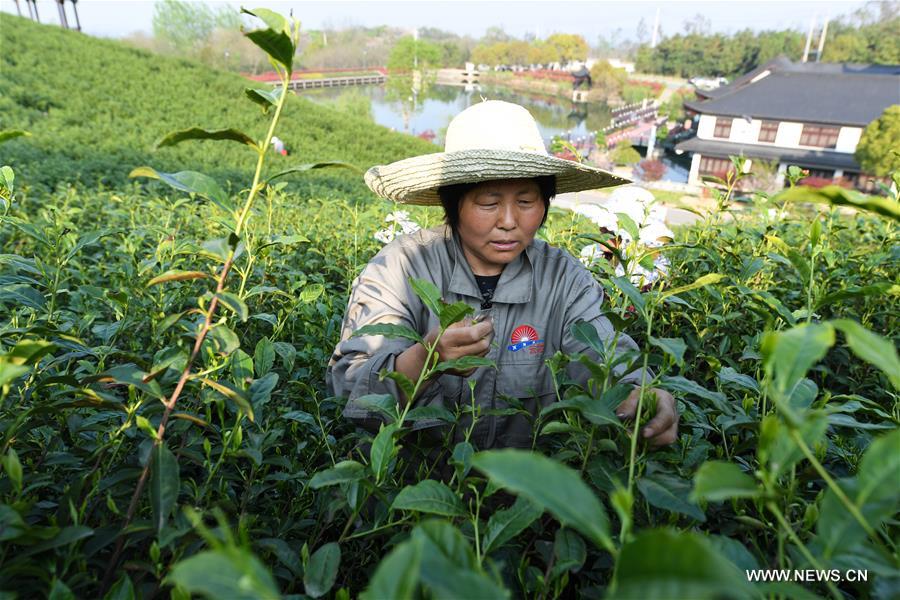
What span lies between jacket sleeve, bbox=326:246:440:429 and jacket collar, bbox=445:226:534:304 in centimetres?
14

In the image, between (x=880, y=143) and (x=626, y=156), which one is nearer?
(x=880, y=143)

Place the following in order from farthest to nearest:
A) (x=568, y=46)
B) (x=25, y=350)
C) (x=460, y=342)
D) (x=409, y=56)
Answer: (x=568, y=46) → (x=409, y=56) → (x=460, y=342) → (x=25, y=350)

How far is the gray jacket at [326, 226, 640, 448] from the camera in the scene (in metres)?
1.52

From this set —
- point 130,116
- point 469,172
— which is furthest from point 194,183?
point 130,116

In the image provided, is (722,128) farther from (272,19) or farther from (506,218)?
(272,19)

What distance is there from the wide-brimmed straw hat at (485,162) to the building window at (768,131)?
27318mm

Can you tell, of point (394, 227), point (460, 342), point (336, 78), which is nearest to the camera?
point (460, 342)

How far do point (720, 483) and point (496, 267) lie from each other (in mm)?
1330

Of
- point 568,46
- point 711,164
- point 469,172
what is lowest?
point 711,164

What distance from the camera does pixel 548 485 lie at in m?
0.39

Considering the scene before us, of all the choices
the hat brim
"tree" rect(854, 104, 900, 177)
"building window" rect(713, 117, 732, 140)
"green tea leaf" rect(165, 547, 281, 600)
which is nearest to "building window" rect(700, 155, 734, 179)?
"building window" rect(713, 117, 732, 140)

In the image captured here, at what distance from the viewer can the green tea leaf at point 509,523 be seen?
0.65 metres

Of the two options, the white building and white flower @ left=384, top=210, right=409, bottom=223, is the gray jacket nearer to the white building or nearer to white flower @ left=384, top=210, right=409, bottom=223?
white flower @ left=384, top=210, right=409, bottom=223

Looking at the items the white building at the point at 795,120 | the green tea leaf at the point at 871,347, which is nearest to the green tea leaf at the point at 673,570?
the green tea leaf at the point at 871,347
